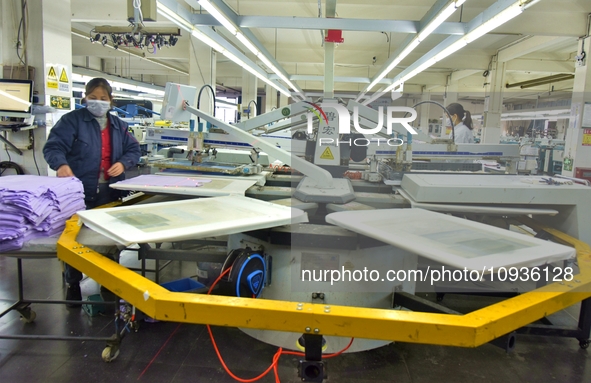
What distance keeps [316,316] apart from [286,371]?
0.93m

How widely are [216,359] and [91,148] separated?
1447 mm

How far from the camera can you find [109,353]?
1.85m

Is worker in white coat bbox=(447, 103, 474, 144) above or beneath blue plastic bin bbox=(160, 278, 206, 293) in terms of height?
above

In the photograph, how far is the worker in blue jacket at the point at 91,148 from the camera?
2.23 meters

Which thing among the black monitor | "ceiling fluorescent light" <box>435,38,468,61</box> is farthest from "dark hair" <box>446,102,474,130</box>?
the black monitor

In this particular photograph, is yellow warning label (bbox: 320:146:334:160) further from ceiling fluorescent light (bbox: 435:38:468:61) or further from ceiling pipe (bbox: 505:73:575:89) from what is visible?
ceiling pipe (bbox: 505:73:575:89)

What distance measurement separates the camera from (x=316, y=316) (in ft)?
3.59

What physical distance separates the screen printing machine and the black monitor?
139 centimetres

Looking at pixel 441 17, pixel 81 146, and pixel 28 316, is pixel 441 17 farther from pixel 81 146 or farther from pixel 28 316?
pixel 28 316

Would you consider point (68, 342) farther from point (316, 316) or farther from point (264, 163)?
point (264, 163)

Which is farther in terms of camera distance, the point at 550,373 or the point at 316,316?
the point at 550,373

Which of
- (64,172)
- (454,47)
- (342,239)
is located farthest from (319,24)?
(342,239)

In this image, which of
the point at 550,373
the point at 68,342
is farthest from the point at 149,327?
the point at 550,373

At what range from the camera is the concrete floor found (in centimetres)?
181
